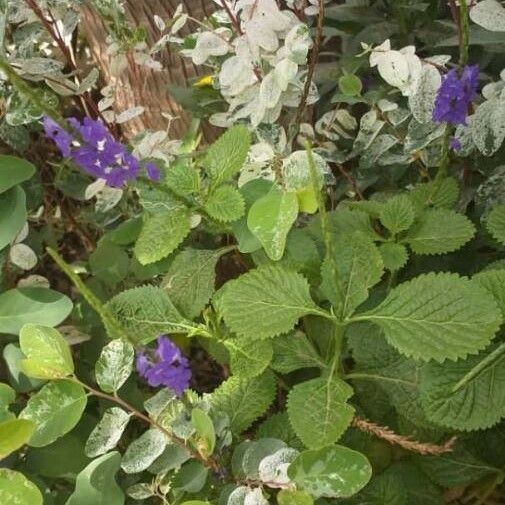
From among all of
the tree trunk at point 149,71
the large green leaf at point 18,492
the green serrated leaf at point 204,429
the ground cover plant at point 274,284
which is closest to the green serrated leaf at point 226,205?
the ground cover plant at point 274,284

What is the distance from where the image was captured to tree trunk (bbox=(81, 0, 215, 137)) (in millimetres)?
1370

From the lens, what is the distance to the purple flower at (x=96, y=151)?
86cm

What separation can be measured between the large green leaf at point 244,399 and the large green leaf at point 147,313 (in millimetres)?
92

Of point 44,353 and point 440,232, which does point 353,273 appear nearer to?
point 440,232

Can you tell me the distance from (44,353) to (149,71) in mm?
687

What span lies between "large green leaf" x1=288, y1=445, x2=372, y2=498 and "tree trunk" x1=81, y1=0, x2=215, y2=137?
80 centimetres

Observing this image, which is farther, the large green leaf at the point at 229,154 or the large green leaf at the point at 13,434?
the large green leaf at the point at 229,154

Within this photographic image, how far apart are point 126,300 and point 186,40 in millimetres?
465

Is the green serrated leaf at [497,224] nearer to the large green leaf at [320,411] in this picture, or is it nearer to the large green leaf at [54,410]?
the large green leaf at [320,411]

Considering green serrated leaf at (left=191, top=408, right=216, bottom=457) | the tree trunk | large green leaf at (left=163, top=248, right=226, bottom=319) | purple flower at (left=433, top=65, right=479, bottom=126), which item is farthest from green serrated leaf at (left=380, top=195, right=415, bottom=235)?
the tree trunk

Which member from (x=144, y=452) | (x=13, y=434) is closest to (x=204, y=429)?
(x=144, y=452)

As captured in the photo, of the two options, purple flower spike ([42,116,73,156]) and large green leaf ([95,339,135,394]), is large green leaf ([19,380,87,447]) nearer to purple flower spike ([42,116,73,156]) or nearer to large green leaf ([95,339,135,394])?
large green leaf ([95,339,135,394])

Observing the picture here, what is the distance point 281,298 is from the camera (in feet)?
2.82

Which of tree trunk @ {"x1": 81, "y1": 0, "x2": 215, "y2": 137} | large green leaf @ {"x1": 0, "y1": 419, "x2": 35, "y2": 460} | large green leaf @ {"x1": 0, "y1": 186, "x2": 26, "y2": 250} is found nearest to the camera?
large green leaf @ {"x1": 0, "y1": 419, "x2": 35, "y2": 460}
